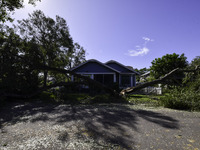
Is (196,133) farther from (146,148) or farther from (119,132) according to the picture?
(119,132)

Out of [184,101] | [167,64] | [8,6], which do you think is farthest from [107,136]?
[167,64]

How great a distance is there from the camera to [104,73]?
49.0ft

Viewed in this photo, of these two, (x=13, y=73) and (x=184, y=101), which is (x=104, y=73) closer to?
(x=13, y=73)

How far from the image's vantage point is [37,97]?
28.5 feet

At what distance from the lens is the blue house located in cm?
1487

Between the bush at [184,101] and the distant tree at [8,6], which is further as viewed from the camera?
the distant tree at [8,6]

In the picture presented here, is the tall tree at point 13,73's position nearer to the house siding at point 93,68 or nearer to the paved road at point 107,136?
the paved road at point 107,136

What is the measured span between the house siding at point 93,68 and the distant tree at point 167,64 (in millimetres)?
9984

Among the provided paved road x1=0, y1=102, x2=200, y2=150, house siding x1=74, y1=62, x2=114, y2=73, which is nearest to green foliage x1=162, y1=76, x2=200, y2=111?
paved road x1=0, y1=102, x2=200, y2=150

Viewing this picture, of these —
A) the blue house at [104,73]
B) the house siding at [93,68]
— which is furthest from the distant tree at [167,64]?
the house siding at [93,68]

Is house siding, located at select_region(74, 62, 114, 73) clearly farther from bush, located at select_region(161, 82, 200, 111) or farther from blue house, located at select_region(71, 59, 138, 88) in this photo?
bush, located at select_region(161, 82, 200, 111)

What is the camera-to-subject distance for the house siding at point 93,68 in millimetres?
15031

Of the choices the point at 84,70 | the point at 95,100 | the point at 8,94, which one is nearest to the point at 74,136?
the point at 95,100

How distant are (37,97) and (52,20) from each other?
660 inches
